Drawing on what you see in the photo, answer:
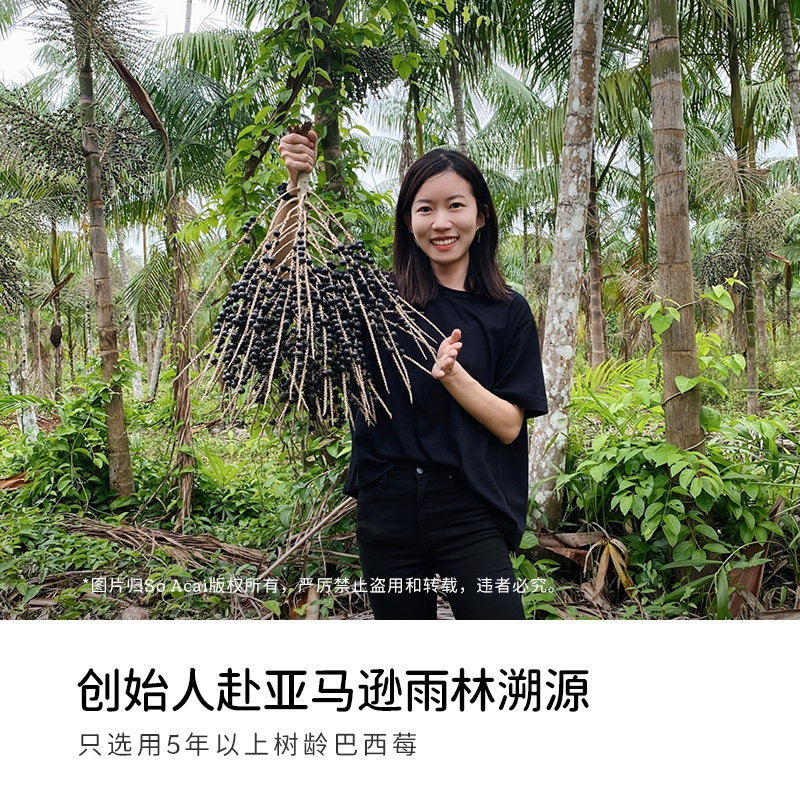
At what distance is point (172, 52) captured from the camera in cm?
584

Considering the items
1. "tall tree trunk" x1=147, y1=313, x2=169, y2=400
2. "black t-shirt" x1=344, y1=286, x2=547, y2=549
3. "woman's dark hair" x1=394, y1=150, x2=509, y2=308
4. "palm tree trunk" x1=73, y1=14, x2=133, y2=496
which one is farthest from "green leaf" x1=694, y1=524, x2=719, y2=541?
"tall tree trunk" x1=147, y1=313, x2=169, y2=400

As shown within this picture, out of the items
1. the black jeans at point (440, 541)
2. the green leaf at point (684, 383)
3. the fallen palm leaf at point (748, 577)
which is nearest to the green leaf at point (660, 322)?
the green leaf at point (684, 383)

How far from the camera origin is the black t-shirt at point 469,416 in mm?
1165

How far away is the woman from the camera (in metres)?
1.15

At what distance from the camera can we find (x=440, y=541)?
1.16 metres

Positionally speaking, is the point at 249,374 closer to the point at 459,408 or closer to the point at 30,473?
the point at 459,408

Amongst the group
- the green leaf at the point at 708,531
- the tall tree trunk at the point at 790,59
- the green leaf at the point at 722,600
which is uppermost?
the tall tree trunk at the point at 790,59

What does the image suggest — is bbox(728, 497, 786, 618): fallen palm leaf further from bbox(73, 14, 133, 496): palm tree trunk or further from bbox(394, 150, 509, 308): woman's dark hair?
bbox(73, 14, 133, 496): palm tree trunk

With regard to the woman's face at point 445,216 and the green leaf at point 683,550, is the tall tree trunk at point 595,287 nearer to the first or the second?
the green leaf at point 683,550

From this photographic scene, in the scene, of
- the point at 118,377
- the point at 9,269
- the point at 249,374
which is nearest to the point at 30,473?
the point at 118,377

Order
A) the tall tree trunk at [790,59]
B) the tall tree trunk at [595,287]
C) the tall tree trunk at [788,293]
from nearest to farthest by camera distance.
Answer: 1. the tall tree trunk at [790,59]
2. the tall tree trunk at [595,287]
3. the tall tree trunk at [788,293]

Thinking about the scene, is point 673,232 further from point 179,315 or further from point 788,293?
point 788,293

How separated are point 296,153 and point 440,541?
2.36ft

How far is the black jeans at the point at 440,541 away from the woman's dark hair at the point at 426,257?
0.32m
